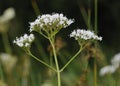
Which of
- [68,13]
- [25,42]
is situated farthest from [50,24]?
[68,13]

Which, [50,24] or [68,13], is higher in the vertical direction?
[68,13]

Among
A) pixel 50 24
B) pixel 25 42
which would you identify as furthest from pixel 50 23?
pixel 25 42

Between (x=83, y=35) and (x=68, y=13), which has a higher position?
(x=68, y=13)

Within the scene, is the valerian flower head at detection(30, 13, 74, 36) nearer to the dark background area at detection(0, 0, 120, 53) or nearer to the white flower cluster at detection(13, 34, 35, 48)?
the white flower cluster at detection(13, 34, 35, 48)

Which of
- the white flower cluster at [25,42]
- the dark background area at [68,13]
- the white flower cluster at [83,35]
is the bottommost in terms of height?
Result: the white flower cluster at [25,42]

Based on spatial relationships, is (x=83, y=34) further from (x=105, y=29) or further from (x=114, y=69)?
→ (x=105, y=29)

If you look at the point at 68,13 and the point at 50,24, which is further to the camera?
the point at 68,13

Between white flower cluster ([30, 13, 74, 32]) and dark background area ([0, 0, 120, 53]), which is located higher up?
dark background area ([0, 0, 120, 53])

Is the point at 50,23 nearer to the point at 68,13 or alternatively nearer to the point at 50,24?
the point at 50,24

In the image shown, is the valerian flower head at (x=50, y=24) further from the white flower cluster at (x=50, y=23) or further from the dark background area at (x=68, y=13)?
the dark background area at (x=68, y=13)

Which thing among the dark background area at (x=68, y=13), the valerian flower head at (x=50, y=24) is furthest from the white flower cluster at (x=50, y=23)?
the dark background area at (x=68, y=13)

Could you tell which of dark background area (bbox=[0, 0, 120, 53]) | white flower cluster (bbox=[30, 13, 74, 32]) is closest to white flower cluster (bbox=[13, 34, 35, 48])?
white flower cluster (bbox=[30, 13, 74, 32])
